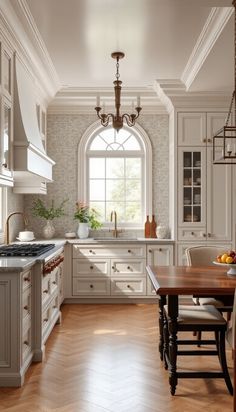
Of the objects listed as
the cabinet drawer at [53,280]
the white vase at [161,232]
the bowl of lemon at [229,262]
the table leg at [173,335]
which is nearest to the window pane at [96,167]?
the white vase at [161,232]

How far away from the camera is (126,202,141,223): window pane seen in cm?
640

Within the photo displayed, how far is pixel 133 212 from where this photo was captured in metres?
6.42

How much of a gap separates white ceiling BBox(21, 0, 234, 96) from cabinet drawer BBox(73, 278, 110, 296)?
8.32ft

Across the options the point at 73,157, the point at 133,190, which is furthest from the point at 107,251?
the point at 73,157

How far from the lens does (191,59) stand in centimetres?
470

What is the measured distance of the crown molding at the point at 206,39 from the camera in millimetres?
3562

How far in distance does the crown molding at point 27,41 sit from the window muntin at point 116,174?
125 cm

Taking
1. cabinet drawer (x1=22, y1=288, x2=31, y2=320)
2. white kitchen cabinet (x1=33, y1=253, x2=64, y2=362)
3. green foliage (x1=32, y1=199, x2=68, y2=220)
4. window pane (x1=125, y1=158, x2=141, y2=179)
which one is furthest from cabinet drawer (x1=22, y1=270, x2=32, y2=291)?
window pane (x1=125, y1=158, x2=141, y2=179)

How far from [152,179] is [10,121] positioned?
2.80 metres

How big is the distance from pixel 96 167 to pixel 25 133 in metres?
2.43

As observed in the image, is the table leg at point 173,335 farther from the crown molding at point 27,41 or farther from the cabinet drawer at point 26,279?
the crown molding at point 27,41

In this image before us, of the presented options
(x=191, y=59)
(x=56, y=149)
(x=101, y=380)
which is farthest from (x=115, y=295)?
(x=191, y=59)

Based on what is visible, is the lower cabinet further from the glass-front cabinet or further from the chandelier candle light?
the chandelier candle light

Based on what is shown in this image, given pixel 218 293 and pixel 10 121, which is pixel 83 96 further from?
pixel 218 293
